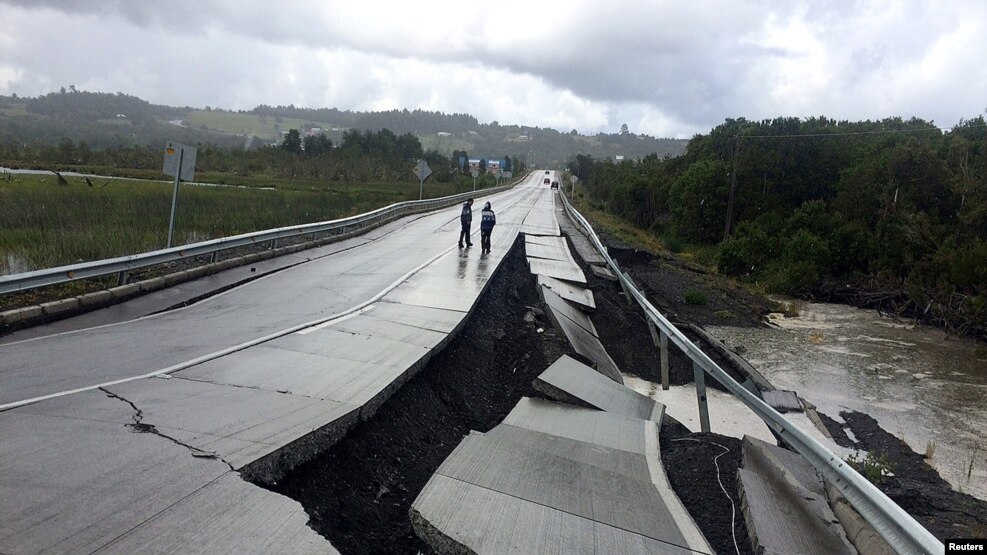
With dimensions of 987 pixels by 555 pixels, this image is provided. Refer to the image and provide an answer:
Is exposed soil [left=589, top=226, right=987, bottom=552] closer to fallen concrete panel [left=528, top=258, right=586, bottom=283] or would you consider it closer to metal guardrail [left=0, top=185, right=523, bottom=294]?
fallen concrete panel [left=528, top=258, right=586, bottom=283]

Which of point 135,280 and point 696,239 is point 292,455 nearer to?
point 135,280

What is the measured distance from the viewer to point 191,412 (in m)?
5.74

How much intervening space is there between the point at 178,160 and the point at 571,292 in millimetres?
9940

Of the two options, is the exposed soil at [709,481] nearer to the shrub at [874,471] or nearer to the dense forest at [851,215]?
the shrub at [874,471]

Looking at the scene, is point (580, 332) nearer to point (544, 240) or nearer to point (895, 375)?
point (895, 375)

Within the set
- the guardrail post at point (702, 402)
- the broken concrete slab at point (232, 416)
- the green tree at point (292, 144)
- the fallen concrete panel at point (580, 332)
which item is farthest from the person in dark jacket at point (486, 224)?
the green tree at point (292, 144)

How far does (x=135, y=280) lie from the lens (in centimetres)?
1273

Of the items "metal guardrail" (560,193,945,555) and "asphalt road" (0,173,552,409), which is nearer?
"metal guardrail" (560,193,945,555)

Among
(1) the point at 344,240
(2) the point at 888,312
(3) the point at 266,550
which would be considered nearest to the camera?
(3) the point at 266,550

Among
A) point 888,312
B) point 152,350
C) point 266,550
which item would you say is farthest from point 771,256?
point 266,550

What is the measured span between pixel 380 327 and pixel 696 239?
144ft

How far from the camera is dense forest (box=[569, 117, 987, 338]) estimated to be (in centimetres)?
2686

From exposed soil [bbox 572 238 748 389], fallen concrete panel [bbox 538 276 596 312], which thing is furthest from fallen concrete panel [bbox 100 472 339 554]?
fallen concrete panel [bbox 538 276 596 312]

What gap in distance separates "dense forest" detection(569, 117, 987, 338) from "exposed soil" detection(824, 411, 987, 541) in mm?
13929
